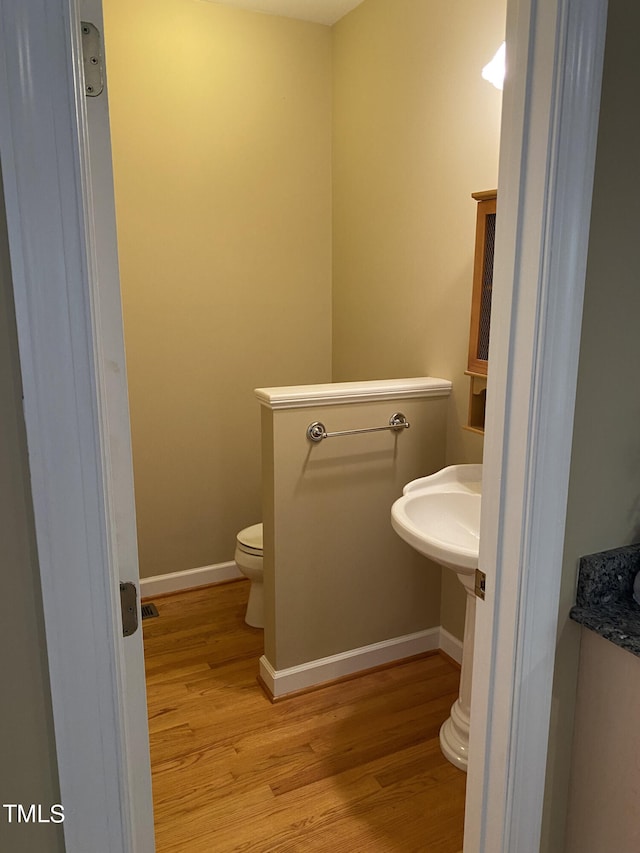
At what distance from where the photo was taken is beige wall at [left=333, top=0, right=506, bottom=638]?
2.29m

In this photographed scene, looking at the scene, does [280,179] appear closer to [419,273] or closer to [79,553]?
[419,273]

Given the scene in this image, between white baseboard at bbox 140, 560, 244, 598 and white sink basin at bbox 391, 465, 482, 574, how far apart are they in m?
1.52

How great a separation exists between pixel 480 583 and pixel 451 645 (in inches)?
62.4

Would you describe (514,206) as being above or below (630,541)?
above

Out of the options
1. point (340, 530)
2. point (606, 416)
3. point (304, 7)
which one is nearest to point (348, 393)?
point (340, 530)

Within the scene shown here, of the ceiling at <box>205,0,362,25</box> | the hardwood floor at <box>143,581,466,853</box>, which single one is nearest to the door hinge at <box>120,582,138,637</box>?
the hardwood floor at <box>143,581,466,853</box>

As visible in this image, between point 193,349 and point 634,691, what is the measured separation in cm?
248

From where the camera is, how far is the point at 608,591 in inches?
48.8

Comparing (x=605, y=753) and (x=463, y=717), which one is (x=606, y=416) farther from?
(x=463, y=717)

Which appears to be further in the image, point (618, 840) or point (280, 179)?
point (280, 179)

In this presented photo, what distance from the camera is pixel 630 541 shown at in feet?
4.21

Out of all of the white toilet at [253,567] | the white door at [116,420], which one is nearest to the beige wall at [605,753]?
the white door at [116,420]

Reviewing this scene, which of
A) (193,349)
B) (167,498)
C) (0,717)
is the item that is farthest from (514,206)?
(167,498)

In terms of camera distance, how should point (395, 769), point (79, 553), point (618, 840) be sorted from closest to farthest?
point (79, 553)
point (618, 840)
point (395, 769)
